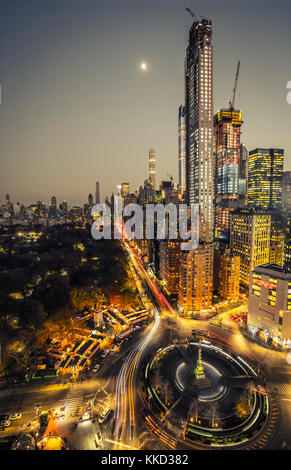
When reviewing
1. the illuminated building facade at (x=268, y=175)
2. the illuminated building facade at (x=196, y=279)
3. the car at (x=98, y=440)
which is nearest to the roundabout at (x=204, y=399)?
the car at (x=98, y=440)

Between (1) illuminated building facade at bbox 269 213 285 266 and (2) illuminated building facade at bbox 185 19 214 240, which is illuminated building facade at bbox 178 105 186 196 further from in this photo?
(1) illuminated building facade at bbox 269 213 285 266

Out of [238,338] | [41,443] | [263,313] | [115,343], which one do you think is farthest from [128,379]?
[263,313]

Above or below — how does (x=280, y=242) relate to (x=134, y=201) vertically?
below

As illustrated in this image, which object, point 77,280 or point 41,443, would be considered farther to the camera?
point 77,280

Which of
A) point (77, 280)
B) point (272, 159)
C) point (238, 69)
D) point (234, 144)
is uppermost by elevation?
point (238, 69)

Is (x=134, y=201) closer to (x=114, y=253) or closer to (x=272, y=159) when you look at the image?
(x=272, y=159)

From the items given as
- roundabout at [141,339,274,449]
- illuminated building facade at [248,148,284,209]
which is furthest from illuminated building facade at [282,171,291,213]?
roundabout at [141,339,274,449]
